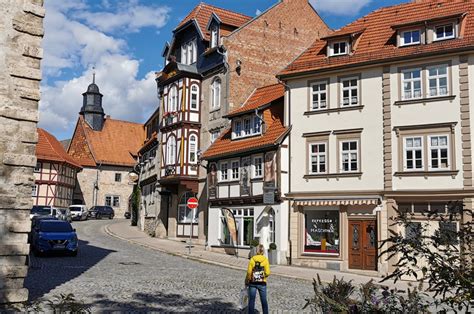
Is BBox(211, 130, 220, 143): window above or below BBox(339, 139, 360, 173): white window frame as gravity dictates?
above

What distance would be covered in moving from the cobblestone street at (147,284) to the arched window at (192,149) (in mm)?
10574

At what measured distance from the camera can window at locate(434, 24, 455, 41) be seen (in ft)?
74.8

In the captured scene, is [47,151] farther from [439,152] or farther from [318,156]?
[439,152]

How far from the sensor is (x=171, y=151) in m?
36.0

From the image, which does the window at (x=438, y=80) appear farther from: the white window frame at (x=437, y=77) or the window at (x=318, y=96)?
the window at (x=318, y=96)

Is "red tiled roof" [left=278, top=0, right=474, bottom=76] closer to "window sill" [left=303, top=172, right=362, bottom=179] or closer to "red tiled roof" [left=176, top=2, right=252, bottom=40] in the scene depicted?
"window sill" [left=303, top=172, right=362, bottom=179]

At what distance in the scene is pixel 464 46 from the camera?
21766 mm

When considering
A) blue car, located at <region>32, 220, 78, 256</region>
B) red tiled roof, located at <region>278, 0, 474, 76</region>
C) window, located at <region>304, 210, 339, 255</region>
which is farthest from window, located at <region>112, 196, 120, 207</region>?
window, located at <region>304, 210, 339, 255</region>

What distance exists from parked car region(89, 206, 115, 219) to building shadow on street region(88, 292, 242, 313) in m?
48.1

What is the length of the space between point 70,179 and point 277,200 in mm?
42416

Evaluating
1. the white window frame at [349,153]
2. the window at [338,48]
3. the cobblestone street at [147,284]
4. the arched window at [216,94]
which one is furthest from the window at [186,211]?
the window at [338,48]

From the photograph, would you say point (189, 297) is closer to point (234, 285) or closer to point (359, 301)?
point (234, 285)

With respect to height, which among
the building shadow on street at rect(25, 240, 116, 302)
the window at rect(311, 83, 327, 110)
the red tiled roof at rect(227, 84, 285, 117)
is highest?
the red tiled roof at rect(227, 84, 285, 117)

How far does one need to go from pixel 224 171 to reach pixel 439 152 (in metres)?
12.8
